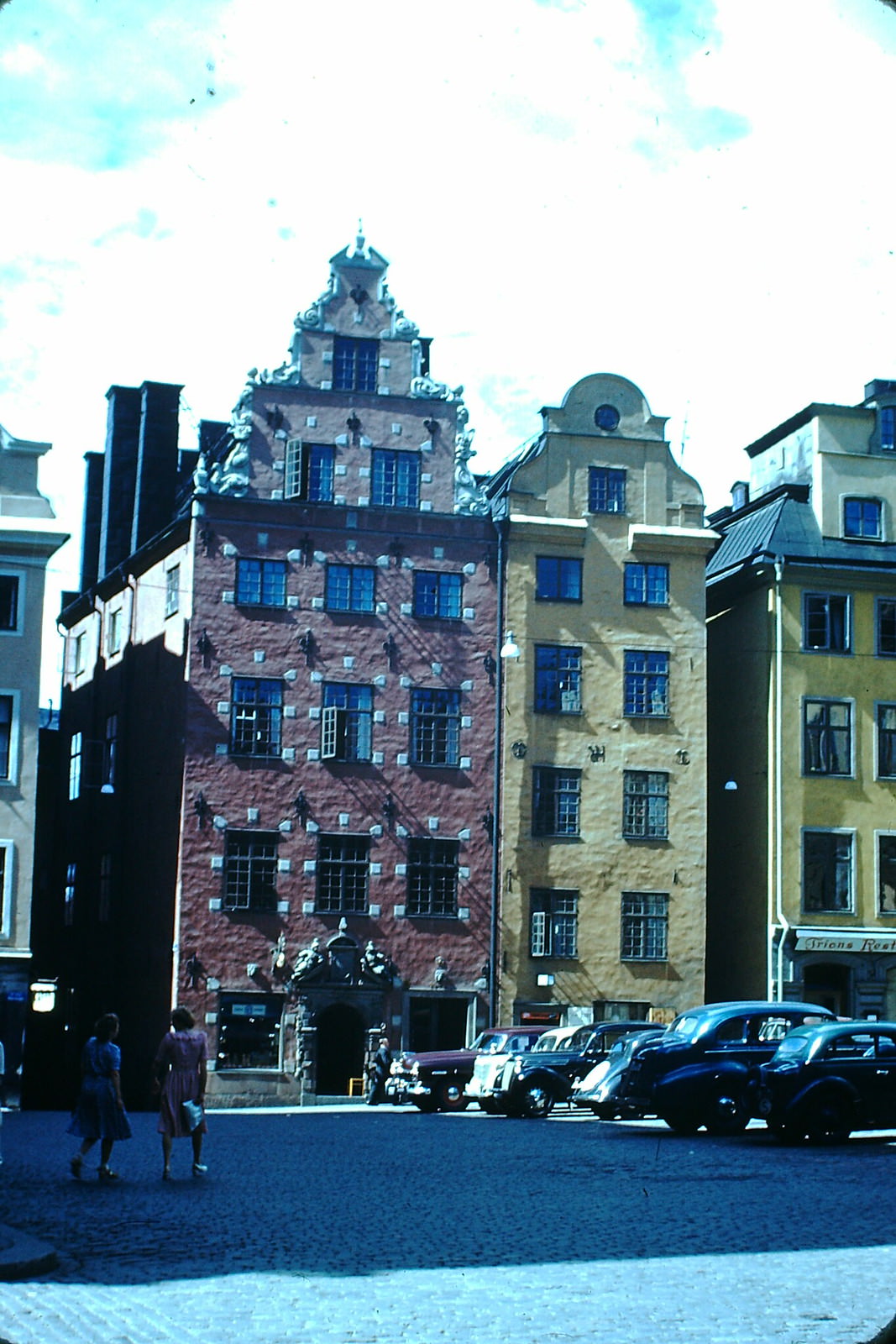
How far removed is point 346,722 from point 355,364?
9.57m

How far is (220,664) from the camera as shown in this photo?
49.3 metres

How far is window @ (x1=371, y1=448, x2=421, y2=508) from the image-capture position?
167ft

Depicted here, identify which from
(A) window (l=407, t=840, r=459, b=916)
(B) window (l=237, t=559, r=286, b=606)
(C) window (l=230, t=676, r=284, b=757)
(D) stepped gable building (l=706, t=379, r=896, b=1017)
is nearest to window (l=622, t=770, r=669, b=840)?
(D) stepped gable building (l=706, t=379, r=896, b=1017)

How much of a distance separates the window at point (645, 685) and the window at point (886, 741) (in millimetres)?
5888

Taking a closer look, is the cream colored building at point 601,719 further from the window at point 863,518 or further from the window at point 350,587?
the window at point 863,518

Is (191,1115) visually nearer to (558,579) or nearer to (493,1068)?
(493,1068)

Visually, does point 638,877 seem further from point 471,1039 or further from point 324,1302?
point 324,1302

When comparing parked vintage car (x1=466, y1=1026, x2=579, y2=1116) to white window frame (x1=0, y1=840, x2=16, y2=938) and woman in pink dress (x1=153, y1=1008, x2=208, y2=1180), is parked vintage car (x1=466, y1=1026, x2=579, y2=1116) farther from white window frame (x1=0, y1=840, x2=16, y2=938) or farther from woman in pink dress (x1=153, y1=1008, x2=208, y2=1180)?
woman in pink dress (x1=153, y1=1008, x2=208, y2=1180)

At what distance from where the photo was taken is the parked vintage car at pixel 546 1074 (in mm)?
37781

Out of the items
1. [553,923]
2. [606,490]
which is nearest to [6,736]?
[553,923]

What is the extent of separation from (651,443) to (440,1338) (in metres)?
43.6

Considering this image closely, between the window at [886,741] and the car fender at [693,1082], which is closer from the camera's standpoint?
the car fender at [693,1082]

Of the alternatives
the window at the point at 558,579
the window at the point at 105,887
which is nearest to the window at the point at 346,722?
the window at the point at 558,579

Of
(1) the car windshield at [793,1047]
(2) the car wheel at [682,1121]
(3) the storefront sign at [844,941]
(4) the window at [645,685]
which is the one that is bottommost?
(2) the car wheel at [682,1121]
